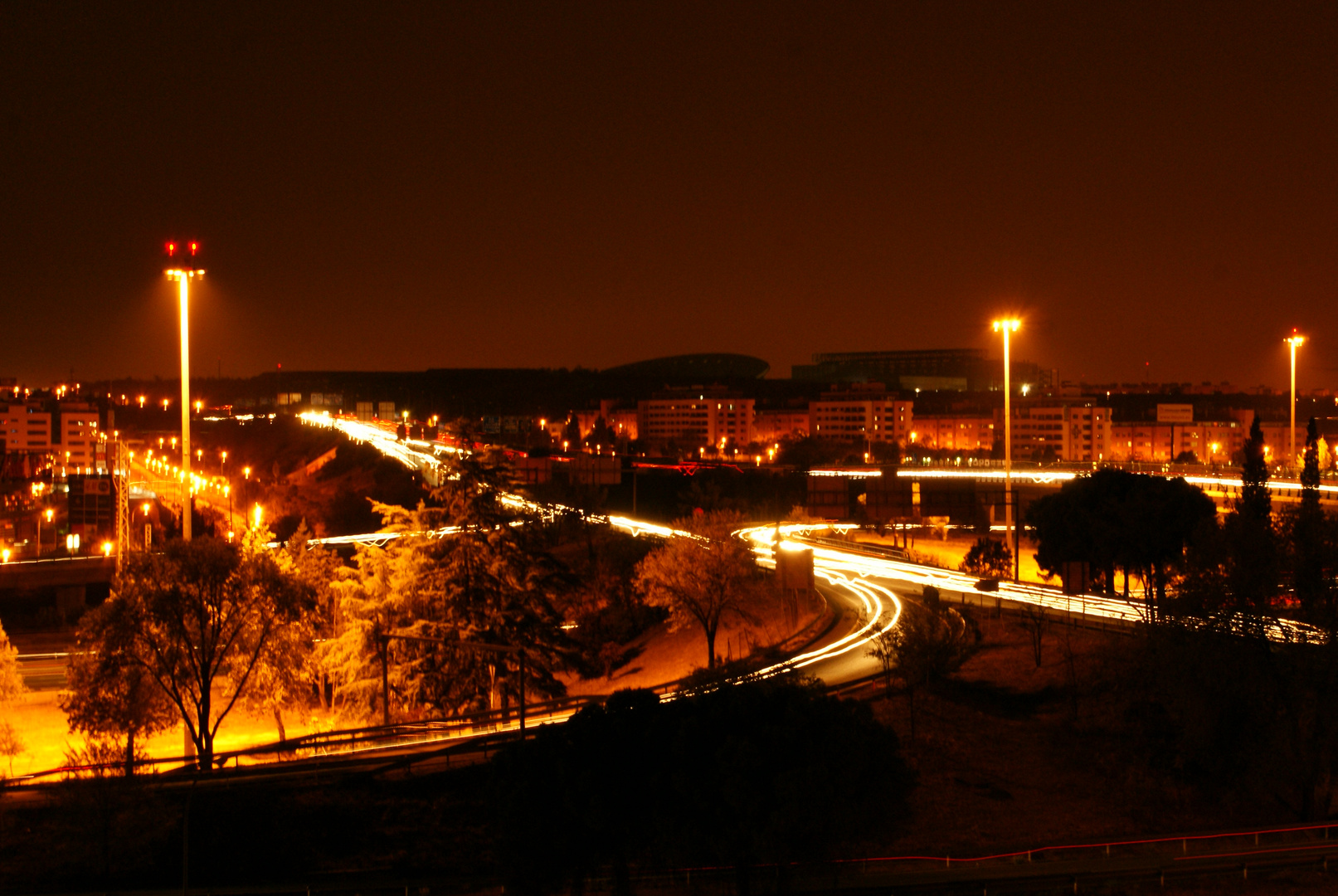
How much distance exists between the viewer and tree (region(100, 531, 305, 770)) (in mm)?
21719

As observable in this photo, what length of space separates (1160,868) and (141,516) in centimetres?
7001

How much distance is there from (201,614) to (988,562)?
26.3 meters

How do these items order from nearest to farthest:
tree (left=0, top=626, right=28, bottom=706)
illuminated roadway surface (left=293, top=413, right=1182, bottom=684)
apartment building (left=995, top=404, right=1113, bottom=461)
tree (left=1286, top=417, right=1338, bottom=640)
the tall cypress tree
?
tree (left=1286, top=417, right=1338, bottom=640) < the tall cypress tree < tree (left=0, top=626, right=28, bottom=706) < illuminated roadway surface (left=293, top=413, right=1182, bottom=684) < apartment building (left=995, top=404, right=1113, bottom=461)

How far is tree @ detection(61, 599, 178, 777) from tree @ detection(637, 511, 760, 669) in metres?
14.6

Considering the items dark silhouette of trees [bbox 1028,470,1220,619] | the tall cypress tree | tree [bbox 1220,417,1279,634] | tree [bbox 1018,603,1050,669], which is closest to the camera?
the tall cypress tree

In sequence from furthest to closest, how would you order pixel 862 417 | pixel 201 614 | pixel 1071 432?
pixel 862 417 < pixel 1071 432 < pixel 201 614

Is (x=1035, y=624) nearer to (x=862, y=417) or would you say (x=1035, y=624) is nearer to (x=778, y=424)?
(x=862, y=417)

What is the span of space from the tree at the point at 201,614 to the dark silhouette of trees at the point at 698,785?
10842mm

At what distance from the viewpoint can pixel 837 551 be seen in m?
43.9

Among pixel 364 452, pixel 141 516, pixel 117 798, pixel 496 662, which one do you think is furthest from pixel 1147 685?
pixel 364 452

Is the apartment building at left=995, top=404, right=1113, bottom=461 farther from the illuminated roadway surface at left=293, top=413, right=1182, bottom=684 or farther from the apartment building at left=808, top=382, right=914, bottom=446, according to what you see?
the illuminated roadway surface at left=293, top=413, right=1182, bottom=684

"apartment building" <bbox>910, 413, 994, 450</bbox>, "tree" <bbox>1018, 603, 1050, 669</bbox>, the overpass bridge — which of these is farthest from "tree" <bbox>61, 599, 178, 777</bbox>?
"apartment building" <bbox>910, 413, 994, 450</bbox>

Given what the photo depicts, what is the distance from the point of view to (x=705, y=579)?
31.7 metres

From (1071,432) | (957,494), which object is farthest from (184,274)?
(1071,432)
